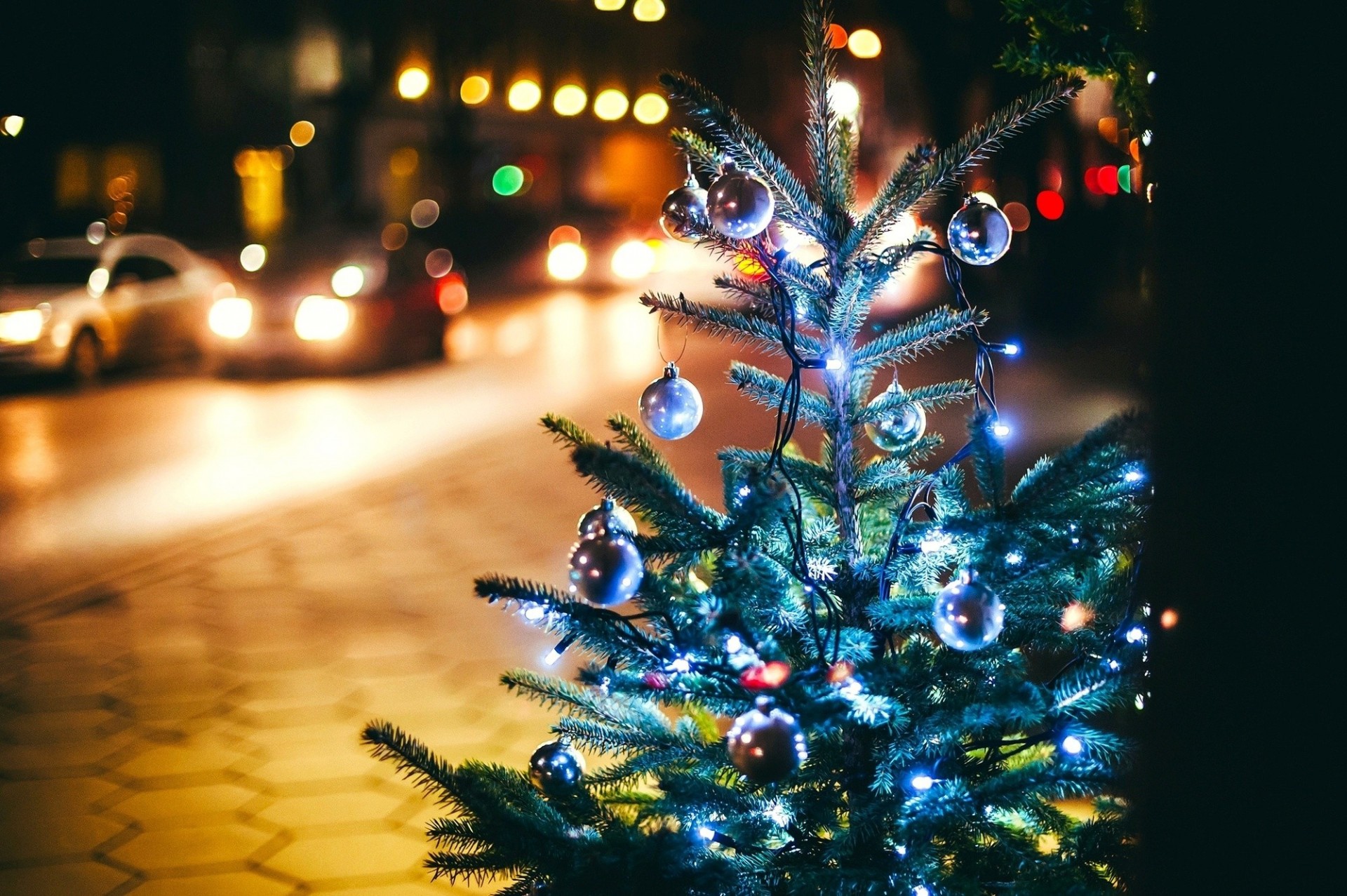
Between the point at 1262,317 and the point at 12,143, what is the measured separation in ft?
93.3

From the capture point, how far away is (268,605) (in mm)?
6074

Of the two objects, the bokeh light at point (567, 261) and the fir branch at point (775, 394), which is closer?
the fir branch at point (775, 394)

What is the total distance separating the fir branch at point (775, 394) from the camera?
78.1 inches

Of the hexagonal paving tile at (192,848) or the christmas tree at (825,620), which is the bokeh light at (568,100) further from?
the christmas tree at (825,620)

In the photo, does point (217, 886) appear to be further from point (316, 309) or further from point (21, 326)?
point (21, 326)

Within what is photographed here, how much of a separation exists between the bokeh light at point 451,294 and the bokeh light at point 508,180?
2471 cm

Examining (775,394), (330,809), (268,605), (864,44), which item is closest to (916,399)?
(775,394)

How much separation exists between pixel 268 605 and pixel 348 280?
27.8 ft

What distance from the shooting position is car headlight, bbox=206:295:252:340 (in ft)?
44.7

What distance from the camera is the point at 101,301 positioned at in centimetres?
1383

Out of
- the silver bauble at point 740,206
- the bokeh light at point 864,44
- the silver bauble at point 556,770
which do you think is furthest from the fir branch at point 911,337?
the bokeh light at point 864,44

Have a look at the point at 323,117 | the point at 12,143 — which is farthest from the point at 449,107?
the point at 12,143

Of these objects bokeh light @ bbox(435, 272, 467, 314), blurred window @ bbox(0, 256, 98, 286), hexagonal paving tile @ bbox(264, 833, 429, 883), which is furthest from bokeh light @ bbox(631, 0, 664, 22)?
hexagonal paving tile @ bbox(264, 833, 429, 883)

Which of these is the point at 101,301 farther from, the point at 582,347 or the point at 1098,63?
the point at 1098,63
